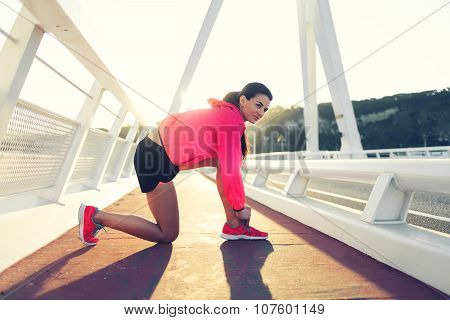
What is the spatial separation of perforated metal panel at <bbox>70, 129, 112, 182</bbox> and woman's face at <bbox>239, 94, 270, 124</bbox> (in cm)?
271

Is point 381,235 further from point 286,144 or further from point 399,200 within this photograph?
point 286,144

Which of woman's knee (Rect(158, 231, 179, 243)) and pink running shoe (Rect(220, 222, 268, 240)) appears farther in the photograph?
pink running shoe (Rect(220, 222, 268, 240))

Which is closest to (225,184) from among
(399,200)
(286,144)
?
(399,200)

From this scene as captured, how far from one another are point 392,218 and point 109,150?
15.4ft

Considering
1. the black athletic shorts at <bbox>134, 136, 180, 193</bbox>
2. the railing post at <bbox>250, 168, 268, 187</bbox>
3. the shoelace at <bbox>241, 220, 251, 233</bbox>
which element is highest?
the railing post at <bbox>250, 168, 268, 187</bbox>

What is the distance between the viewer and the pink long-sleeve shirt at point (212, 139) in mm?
2664

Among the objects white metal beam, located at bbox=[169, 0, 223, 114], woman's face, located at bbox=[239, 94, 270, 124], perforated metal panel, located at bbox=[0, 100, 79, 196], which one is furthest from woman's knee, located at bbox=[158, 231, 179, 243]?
white metal beam, located at bbox=[169, 0, 223, 114]

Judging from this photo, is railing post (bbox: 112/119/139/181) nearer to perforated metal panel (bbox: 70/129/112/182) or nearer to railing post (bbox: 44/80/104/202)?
perforated metal panel (bbox: 70/129/112/182)

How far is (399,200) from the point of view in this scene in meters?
2.53

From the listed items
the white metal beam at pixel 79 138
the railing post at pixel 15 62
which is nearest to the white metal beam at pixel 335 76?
the white metal beam at pixel 79 138

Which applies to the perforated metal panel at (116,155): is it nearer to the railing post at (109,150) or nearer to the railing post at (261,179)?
the railing post at (109,150)

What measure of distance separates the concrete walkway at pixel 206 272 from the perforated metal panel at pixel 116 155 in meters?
4.50

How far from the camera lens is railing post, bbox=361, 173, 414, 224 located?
2479 mm

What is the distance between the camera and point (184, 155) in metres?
2.84
